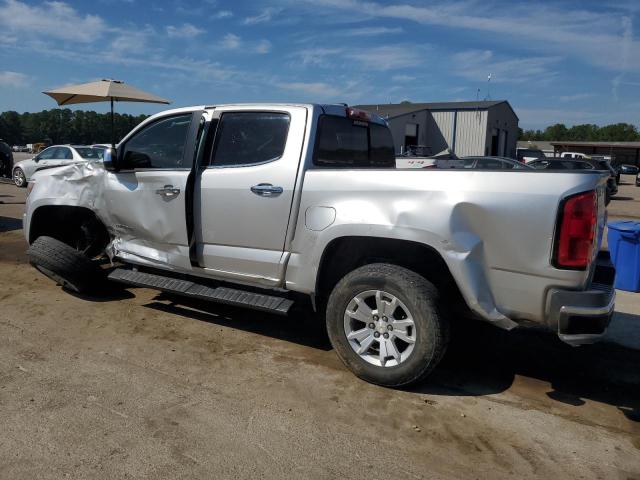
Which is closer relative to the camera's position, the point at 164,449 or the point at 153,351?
the point at 164,449

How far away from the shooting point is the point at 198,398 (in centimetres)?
347

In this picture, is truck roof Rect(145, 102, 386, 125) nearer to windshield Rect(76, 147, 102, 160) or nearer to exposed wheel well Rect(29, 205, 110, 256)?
exposed wheel well Rect(29, 205, 110, 256)

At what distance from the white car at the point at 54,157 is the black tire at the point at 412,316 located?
496 inches

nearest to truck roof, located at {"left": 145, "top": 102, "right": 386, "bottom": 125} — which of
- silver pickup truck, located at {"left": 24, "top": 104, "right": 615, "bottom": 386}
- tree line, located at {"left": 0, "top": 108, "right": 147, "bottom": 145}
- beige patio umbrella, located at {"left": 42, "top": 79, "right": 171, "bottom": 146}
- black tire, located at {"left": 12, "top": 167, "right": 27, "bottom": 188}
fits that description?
silver pickup truck, located at {"left": 24, "top": 104, "right": 615, "bottom": 386}

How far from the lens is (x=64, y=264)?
17.1ft

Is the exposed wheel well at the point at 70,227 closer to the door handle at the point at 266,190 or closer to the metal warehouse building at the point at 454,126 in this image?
the door handle at the point at 266,190

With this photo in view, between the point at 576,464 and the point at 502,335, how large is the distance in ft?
7.03

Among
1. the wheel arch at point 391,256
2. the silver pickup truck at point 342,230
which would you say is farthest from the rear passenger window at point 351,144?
the wheel arch at point 391,256

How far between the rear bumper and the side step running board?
1850 millimetres

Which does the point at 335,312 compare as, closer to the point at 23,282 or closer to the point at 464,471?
the point at 464,471

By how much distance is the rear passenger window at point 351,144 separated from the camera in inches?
166

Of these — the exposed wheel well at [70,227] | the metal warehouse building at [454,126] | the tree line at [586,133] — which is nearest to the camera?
the exposed wheel well at [70,227]

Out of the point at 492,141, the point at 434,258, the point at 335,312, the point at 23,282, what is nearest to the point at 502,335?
the point at 434,258

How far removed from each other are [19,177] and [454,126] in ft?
116
